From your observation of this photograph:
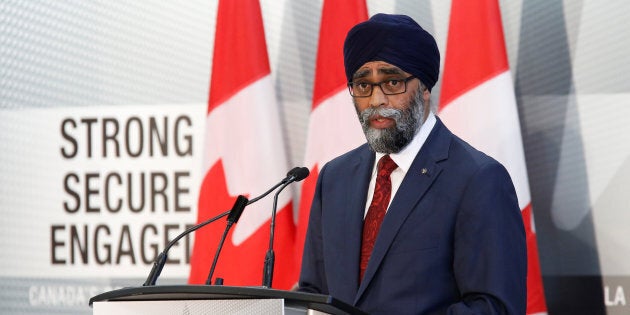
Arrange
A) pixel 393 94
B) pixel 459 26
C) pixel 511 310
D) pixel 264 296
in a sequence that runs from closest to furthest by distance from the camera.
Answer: pixel 264 296 < pixel 511 310 < pixel 393 94 < pixel 459 26

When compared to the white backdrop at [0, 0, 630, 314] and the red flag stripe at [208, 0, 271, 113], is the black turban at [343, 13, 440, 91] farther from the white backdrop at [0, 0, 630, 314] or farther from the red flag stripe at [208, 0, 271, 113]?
the white backdrop at [0, 0, 630, 314]

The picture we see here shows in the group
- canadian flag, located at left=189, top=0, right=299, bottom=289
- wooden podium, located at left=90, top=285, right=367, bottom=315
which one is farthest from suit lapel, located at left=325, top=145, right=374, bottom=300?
canadian flag, located at left=189, top=0, right=299, bottom=289

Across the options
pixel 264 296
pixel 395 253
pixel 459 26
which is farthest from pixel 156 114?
pixel 264 296

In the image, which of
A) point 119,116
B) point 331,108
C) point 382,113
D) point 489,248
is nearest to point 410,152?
point 382,113

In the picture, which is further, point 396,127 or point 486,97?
point 486,97

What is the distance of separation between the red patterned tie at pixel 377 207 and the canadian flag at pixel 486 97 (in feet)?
3.89

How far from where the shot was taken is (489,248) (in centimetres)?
200

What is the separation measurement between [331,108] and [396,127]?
56.2 inches

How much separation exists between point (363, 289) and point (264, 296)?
58 cm

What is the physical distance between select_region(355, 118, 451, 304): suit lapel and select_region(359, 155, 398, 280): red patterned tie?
7cm

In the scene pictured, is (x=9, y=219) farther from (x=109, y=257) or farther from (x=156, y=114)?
(x=156, y=114)

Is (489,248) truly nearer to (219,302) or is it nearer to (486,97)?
(219,302)

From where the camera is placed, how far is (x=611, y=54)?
3.62 m

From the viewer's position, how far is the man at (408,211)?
202cm
